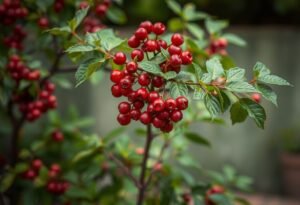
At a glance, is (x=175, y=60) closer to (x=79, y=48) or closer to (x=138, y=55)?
(x=138, y=55)

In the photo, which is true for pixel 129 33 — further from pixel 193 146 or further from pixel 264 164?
pixel 264 164

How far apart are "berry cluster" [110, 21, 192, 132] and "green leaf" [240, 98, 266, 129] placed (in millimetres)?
150

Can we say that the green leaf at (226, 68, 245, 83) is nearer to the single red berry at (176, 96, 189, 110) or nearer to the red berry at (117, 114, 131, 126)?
the single red berry at (176, 96, 189, 110)

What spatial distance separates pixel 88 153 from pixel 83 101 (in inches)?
75.8

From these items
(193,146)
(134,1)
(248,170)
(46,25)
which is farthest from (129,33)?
(46,25)

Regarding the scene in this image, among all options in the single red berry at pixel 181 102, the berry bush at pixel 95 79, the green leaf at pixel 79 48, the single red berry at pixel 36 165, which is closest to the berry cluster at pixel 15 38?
the berry bush at pixel 95 79

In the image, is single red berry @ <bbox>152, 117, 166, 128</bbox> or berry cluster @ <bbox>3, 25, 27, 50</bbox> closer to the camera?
single red berry @ <bbox>152, 117, 166, 128</bbox>

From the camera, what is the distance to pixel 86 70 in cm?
102

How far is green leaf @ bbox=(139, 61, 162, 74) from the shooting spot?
37.4 inches

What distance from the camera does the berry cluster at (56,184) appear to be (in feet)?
5.09

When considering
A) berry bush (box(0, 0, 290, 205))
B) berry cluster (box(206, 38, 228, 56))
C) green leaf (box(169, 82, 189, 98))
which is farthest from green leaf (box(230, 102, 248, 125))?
berry cluster (box(206, 38, 228, 56))

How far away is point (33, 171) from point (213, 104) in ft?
2.72

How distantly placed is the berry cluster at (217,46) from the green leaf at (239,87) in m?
0.65

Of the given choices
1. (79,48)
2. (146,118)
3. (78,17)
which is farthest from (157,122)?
(78,17)
